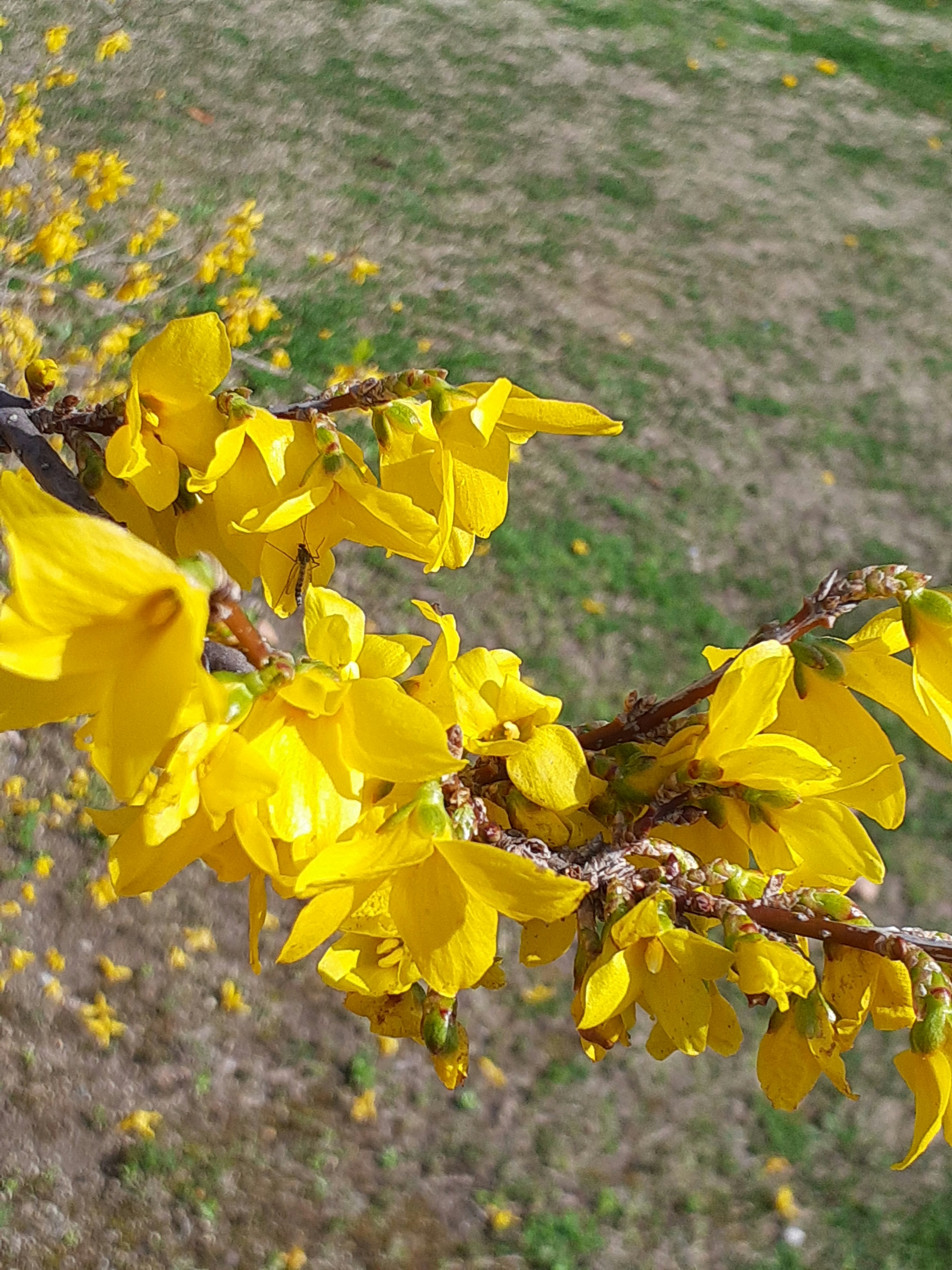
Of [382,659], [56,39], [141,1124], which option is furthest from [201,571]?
[56,39]

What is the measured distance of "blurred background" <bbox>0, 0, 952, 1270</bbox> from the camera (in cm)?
281

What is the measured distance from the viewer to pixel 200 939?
3.02 m

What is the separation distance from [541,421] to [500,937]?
251 centimetres

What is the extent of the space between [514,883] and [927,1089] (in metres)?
0.40

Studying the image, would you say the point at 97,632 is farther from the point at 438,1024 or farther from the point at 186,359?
the point at 438,1024

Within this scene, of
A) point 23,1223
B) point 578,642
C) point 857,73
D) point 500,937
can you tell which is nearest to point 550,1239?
point 500,937

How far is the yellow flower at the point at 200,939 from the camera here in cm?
302

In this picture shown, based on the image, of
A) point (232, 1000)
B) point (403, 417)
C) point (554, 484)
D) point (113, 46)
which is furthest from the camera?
point (554, 484)

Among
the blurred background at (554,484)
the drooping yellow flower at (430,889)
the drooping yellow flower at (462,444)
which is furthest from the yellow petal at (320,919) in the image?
A: the blurred background at (554,484)

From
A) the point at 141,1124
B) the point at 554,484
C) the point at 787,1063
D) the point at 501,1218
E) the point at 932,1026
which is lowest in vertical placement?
the point at 501,1218

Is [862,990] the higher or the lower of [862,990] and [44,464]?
the lower

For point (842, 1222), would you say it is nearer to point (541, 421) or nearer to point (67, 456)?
point (541, 421)

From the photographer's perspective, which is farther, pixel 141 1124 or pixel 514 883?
pixel 141 1124

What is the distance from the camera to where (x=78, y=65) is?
4.82m
